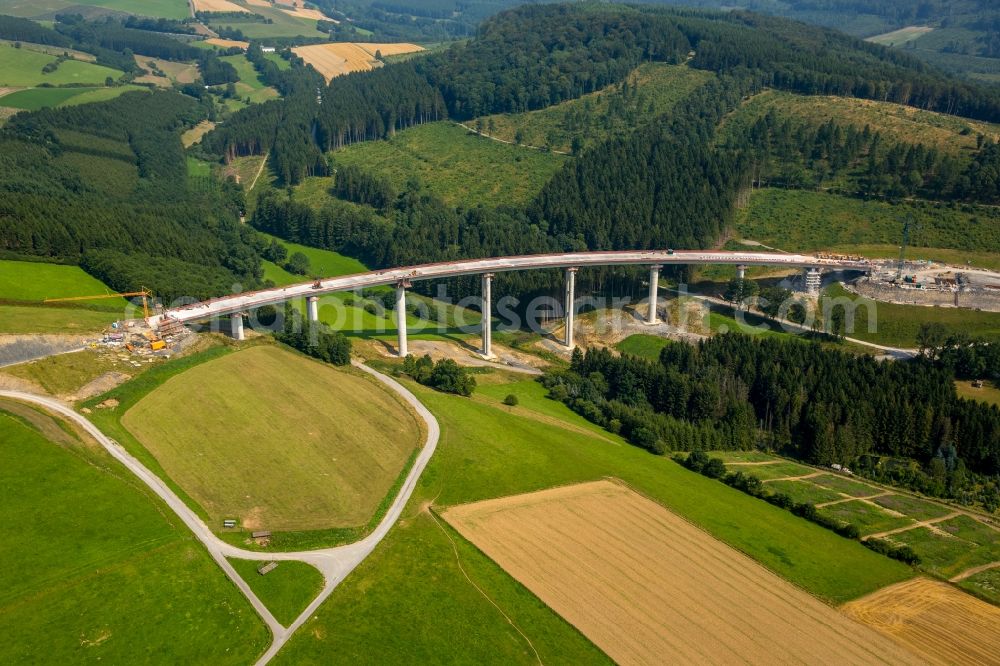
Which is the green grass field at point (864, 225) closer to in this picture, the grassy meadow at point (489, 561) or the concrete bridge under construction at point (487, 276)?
the concrete bridge under construction at point (487, 276)

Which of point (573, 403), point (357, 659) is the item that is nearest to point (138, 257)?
point (573, 403)

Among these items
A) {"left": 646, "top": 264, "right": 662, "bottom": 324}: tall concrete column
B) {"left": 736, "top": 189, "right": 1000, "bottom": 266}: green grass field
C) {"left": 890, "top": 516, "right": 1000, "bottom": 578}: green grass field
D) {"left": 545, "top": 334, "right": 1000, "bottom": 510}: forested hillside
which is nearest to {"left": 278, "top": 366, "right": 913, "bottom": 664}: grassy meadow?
{"left": 890, "top": 516, "right": 1000, "bottom": 578}: green grass field

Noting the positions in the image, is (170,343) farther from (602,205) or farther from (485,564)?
(602,205)

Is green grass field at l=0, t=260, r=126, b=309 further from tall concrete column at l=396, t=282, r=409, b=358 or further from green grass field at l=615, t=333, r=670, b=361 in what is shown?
green grass field at l=615, t=333, r=670, b=361

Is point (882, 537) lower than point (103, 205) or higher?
lower

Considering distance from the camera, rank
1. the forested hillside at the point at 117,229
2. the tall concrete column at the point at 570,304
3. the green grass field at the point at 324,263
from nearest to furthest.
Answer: the forested hillside at the point at 117,229, the tall concrete column at the point at 570,304, the green grass field at the point at 324,263

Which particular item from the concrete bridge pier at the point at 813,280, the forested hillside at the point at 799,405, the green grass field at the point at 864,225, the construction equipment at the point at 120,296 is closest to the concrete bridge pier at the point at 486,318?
the forested hillside at the point at 799,405

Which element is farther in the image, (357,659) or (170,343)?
(170,343)
